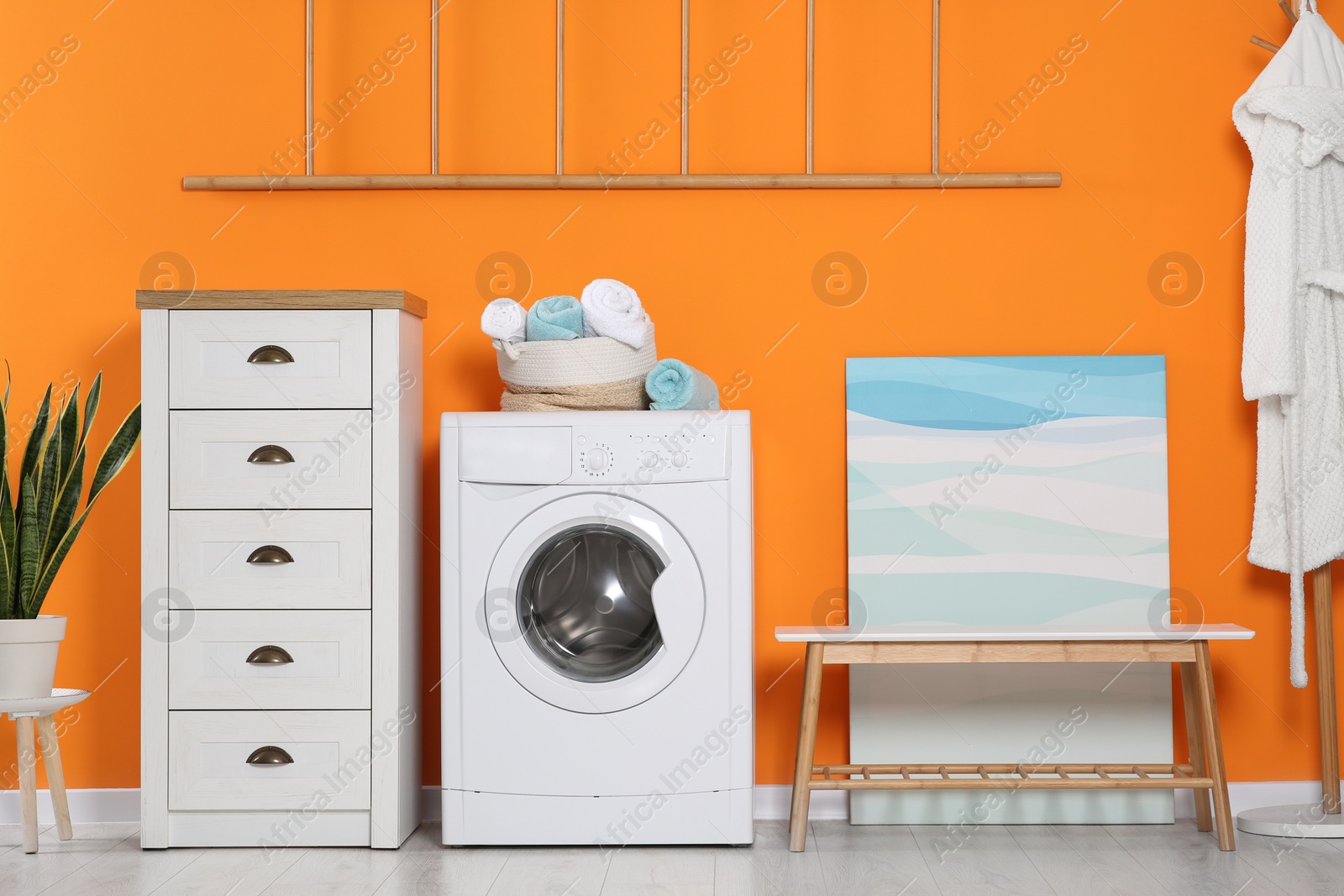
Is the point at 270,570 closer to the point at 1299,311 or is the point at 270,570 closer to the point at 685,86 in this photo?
the point at 685,86

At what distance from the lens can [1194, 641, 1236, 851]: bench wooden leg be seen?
2355 millimetres

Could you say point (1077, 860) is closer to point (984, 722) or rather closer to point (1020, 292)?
point (984, 722)

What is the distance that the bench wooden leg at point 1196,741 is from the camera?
99.7 inches

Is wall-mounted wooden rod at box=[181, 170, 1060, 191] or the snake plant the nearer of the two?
the snake plant

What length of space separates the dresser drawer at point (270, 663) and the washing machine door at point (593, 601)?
13.5 inches

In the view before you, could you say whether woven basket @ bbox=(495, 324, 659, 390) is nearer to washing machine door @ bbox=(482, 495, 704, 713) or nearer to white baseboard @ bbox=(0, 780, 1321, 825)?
washing machine door @ bbox=(482, 495, 704, 713)

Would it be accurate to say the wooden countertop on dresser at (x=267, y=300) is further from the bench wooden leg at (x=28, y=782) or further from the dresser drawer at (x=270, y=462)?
the bench wooden leg at (x=28, y=782)

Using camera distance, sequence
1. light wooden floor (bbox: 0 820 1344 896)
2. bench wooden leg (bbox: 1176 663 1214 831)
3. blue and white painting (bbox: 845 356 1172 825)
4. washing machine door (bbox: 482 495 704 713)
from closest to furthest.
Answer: light wooden floor (bbox: 0 820 1344 896) → washing machine door (bbox: 482 495 704 713) → bench wooden leg (bbox: 1176 663 1214 831) → blue and white painting (bbox: 845 356 1172 825)

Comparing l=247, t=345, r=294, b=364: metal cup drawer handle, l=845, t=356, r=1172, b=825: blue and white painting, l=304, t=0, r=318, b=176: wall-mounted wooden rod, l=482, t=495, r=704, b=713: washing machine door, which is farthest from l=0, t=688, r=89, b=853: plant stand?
l=845, t=356, r=1172, b=825: blue and white painting

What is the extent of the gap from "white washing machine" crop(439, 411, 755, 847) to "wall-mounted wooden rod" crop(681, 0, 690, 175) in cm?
81

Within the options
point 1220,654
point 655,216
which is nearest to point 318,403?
point 655,216

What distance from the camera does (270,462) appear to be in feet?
7.85

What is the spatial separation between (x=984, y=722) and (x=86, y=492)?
2381 millimetres

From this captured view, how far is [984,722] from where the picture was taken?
8.79ft
